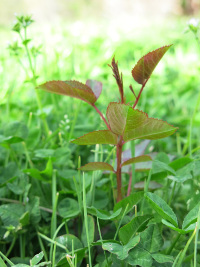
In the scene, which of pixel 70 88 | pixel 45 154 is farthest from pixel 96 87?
pixel 45 154

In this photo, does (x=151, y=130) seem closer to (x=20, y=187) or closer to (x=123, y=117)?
(x=123, y=117)

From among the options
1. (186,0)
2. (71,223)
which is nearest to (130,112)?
(71,223)

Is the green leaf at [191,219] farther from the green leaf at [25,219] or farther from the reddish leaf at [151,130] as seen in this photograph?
the green leaf at [25,219]

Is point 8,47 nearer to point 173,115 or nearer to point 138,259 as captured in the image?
point 138,259

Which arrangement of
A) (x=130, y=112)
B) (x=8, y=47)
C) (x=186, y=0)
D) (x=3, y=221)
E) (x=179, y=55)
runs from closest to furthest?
(x=130, y=112)
(x=3, y=221)
(x=8, y=47)
(x=179, y=55)
(x=186, y=0)

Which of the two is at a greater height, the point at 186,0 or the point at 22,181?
the point at 186,0

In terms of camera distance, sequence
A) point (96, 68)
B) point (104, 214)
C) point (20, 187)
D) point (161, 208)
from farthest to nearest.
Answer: point (96, 68) < point (20, 187) < point (104, 214) < point (161, 208)

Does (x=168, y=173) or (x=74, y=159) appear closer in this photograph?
(x=168, y=173)
